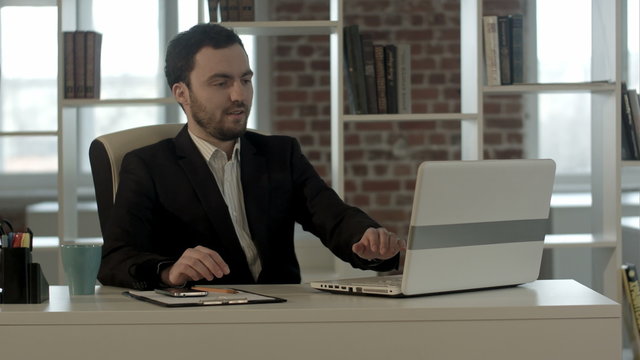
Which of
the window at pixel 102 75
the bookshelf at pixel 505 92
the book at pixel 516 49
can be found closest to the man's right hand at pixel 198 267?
the bookshelf at pixel 505 92

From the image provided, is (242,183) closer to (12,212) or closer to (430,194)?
(430,194)

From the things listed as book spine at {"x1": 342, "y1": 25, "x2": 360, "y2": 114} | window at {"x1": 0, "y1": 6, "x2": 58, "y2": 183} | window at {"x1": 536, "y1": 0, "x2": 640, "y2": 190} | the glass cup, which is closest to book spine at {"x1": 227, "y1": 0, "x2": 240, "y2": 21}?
book spine at {"x1": 342, "y1": 25, "x2": 360, "y2": 114}

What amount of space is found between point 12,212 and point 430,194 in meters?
3.30

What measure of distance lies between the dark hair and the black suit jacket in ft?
0.63

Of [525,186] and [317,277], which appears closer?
[525,186]

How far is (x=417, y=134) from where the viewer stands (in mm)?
4273

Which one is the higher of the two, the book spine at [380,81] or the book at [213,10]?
the book at [213,10]

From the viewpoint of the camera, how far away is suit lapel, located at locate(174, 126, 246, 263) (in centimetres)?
220

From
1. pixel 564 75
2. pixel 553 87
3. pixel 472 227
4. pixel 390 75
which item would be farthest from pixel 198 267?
pixel 564 75

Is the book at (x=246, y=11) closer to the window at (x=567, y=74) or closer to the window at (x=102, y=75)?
the window at (x=102, y=75)

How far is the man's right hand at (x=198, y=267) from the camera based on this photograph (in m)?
1.67

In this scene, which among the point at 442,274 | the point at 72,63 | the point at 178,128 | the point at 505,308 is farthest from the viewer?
the point at 72,63

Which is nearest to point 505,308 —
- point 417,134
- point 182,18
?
point 417,134

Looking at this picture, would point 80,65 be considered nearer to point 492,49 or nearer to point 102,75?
point 102,75
